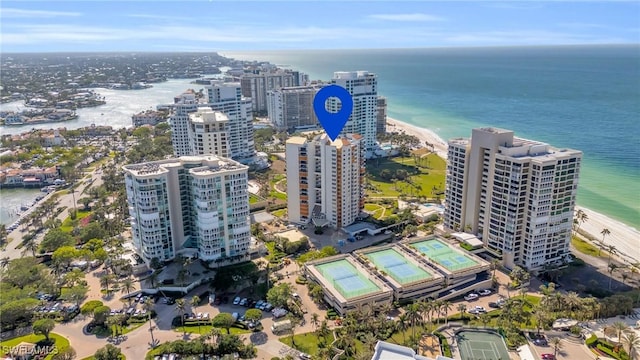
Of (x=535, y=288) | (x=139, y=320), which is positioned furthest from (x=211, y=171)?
(x=535, y=288)

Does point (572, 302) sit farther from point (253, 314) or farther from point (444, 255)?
point (253, 314)

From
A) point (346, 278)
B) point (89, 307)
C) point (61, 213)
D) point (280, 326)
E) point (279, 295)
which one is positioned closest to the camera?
point (280, 326)

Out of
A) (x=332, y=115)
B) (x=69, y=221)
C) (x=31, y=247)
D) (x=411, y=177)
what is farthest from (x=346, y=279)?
(x=69, y=221)

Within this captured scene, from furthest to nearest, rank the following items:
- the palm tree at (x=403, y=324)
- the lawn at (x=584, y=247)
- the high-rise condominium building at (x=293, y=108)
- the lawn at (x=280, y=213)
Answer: the high-rise condominium building at (x=293, y=108) < the lawn at (x=280, y=213) < the lawn at (x=584, y=247) < the palm tree at (x=403, y=324)

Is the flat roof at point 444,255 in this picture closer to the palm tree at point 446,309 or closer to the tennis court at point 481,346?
the palm tree at point 446,309

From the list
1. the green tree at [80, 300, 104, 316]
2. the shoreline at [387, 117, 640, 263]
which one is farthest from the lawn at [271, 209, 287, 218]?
the shoreline at [387, 117, 640, 263]

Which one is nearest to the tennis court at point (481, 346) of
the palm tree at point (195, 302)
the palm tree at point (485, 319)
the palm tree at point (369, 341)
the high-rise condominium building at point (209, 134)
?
the palm tree at point (485, 319)
